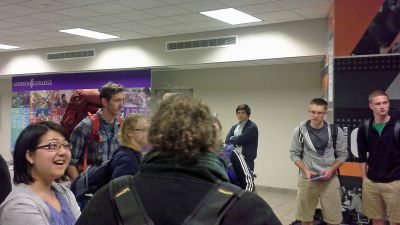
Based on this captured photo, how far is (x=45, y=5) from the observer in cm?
544

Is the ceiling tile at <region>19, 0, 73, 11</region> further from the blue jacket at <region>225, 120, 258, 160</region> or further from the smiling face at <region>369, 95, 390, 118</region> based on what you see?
the smiling face at <region>369, 95, 390, 118</region>

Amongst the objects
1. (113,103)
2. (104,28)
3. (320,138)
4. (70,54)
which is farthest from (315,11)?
(70,54)

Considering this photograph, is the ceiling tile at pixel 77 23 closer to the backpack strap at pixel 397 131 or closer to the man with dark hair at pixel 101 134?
the man with dark hair at pixel 101 134

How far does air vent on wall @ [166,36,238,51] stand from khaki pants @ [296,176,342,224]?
3458 mm

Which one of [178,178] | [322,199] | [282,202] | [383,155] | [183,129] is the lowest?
[282,202]

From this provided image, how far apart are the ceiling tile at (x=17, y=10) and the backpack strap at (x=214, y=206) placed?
5.47 metres

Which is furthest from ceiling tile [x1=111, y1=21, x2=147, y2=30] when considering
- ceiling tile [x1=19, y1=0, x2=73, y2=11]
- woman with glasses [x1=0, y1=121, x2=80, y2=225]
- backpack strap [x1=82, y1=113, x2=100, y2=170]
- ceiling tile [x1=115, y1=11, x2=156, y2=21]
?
woman with glasses [x1=0, y1=121, x2=80, y2=225]

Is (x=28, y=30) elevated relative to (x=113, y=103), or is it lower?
elevated

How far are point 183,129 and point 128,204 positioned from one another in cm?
23

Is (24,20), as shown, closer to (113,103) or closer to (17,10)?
(17,10)

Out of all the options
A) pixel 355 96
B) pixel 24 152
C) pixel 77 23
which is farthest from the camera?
pixel 77 23

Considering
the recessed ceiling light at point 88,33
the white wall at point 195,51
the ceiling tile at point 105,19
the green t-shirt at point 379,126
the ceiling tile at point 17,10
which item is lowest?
the green t-shirt at point 379,126

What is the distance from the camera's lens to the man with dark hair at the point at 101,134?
9.56 ft

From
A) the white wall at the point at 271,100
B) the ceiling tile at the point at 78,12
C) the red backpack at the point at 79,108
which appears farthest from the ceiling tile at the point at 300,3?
the red backpack at the point at 79,108
